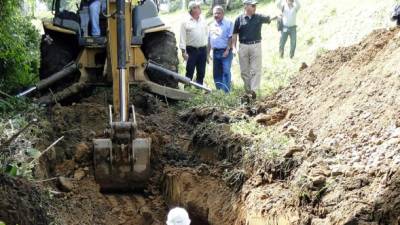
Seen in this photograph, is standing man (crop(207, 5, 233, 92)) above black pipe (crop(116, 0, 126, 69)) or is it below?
above

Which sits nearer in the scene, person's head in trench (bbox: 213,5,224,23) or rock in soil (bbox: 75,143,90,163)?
rock in soil (bbox: 75,143,90,163)

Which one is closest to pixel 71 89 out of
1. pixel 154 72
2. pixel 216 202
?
pixel 154 72

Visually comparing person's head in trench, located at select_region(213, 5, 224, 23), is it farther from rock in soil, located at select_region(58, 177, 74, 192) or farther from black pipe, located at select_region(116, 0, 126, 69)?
rock in soil, located at select_region(58, 177, 74, 192)

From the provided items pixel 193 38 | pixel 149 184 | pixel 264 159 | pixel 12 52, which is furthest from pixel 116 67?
pixel 193 38

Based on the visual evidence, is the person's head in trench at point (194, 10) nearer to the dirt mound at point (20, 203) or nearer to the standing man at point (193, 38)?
the standing man at point (193, 38)

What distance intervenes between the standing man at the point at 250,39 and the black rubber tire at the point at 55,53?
2725mm

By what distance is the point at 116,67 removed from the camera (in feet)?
21.6

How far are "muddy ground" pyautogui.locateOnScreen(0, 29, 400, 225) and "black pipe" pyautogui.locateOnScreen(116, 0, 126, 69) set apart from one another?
1.13m

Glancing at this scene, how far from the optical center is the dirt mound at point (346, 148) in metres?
4.42

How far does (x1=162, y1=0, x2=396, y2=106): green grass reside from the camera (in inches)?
478

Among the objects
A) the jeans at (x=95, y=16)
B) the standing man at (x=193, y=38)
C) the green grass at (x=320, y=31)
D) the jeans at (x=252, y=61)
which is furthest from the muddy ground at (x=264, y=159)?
the green grass at (x=320, y=31)

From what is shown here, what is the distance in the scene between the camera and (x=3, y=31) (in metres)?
8.98

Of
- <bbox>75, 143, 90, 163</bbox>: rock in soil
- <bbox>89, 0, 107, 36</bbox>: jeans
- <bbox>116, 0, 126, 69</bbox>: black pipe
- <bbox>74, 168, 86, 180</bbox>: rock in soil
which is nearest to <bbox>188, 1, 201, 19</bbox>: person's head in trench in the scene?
<bbox>89, 0, 107, 36</bbox>: jeans

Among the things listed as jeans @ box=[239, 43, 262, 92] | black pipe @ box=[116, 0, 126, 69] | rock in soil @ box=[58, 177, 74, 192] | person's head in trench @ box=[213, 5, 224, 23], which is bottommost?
rock in soil @ box=[58, 177, 74, 192]
